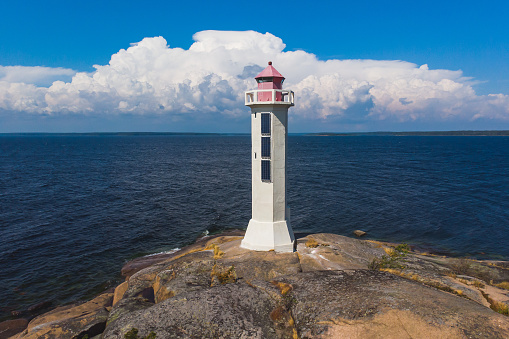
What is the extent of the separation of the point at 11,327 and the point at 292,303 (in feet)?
57.6

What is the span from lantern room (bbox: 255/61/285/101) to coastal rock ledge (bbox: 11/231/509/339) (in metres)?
9.23

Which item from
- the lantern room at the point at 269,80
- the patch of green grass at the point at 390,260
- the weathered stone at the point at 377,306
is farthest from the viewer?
the lantern room at the point at 269,80

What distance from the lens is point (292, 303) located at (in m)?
13.7

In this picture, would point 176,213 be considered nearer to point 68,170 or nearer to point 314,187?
point 314,187

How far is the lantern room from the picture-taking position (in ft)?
61.6

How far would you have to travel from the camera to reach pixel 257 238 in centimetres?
1992

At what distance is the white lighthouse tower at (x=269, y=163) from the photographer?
62.2 ft

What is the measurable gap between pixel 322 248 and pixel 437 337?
950cm

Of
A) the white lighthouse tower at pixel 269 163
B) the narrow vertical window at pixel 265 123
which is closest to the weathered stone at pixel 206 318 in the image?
the white lighthouse tower at pixel 269 163

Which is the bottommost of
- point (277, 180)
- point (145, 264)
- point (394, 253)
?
point (145, 264)

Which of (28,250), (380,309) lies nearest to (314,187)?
(28,250)

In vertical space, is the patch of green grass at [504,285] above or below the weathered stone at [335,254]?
below

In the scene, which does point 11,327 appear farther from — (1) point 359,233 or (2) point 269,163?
(1) point 359,233

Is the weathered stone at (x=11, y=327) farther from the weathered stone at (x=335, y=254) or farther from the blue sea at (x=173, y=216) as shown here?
the weathered stone at (x=335, y=254)
